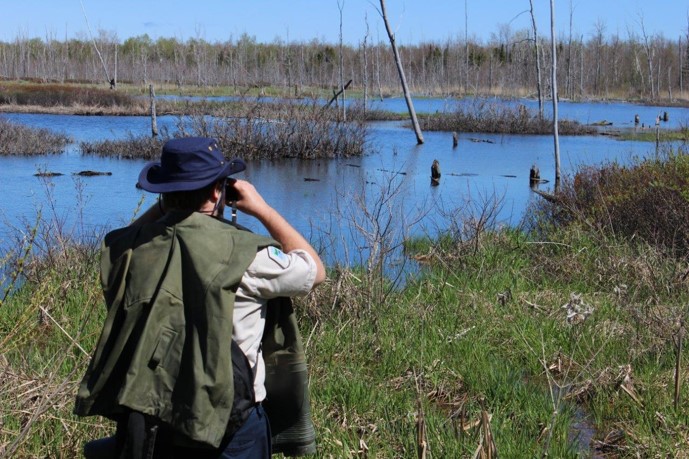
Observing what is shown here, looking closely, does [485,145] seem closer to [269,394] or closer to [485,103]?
[485,103]

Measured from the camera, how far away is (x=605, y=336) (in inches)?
258

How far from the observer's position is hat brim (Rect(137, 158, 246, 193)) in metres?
2.71

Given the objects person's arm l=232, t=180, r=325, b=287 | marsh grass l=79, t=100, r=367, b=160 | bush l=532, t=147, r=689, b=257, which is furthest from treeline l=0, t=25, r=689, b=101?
person's arm l=232, t=180, r=325, b=287

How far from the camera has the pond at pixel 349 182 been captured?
1287 centimetres

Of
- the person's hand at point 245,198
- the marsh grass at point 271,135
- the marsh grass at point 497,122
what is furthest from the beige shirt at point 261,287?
the marsh grass at point 497,122

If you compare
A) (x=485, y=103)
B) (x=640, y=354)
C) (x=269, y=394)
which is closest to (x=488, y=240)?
(x=640, y=354)

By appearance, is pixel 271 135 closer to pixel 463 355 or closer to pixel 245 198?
pixel 463 355

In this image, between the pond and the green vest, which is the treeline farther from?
the green vest

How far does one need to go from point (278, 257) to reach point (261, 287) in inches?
4.1

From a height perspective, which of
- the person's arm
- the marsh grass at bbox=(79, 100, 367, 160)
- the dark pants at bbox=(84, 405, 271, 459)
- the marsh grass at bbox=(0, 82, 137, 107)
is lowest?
the dark pants at bbox=(84, 405, 271, 459)

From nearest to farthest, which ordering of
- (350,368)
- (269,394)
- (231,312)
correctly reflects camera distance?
(231,312)
(269,394)
(350,368)

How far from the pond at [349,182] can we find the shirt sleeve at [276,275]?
5168 millimetres

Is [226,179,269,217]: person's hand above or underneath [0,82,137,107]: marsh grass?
underneath

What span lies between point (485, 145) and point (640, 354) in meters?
27.6
